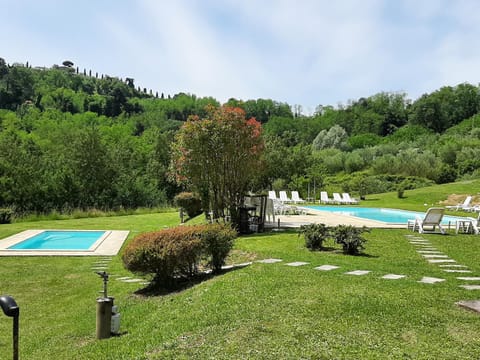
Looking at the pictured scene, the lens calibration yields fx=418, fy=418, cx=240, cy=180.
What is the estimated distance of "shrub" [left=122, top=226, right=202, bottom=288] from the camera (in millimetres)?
5938

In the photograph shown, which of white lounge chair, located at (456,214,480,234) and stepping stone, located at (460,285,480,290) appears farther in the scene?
white lounge chair, located at (456,214,480,234)

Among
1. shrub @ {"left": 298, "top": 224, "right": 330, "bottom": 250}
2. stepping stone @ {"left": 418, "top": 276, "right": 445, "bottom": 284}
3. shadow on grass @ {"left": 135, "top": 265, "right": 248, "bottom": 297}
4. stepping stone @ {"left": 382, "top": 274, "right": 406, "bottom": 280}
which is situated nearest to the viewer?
stepping stone @ {"left": 418, "top": 276, "right": 445, "bottom": 284}

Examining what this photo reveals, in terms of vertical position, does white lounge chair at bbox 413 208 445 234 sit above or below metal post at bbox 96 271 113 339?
above

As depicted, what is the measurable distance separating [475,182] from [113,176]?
2549 cm

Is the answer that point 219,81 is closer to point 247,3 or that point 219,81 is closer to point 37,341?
point 247,3

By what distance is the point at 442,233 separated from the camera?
432 inches

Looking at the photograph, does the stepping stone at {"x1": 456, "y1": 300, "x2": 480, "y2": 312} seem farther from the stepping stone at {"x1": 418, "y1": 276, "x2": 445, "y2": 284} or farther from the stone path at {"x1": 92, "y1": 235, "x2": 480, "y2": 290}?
the stepping stone at {"x1": 418, "y1": 276, "x2": 445, "y2": 284}

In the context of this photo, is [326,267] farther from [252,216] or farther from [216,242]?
[252,216]

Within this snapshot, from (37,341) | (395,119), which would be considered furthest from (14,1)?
(395,119)

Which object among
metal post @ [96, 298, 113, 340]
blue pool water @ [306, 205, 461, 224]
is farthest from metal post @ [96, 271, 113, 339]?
blue pool water @ [306, 205, 461, 224]

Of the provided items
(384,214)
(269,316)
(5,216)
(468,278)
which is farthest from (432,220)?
(5,216)

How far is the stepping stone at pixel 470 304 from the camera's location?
4223 mm

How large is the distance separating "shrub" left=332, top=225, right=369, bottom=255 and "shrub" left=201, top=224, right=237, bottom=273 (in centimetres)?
267

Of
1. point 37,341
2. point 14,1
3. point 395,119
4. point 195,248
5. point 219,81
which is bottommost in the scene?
point 37,341
